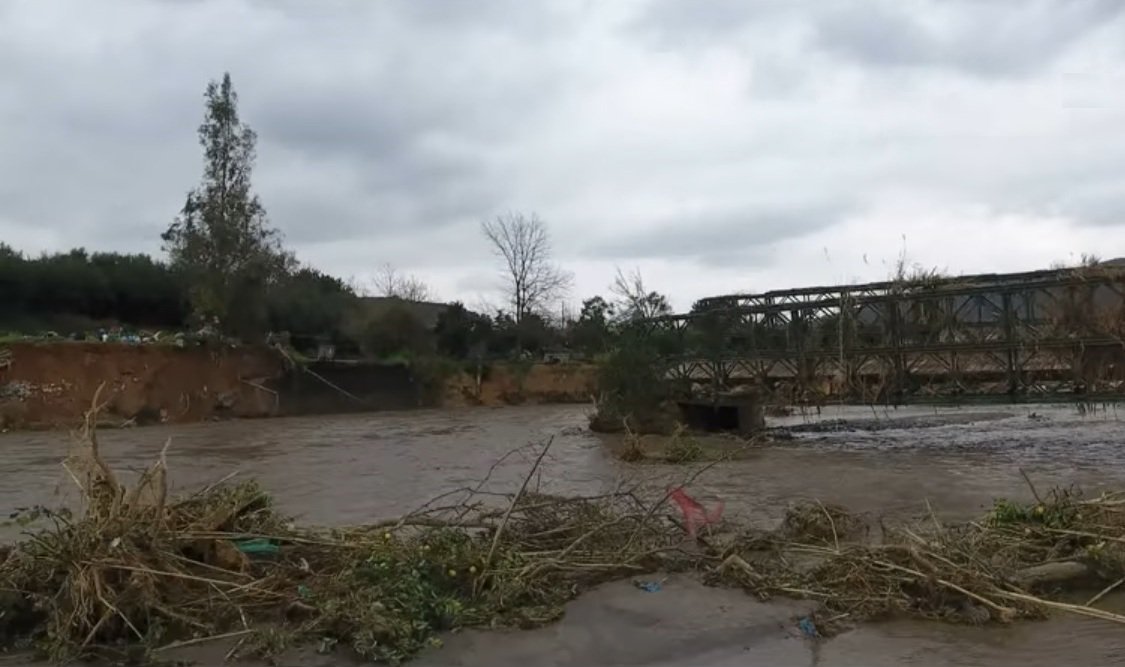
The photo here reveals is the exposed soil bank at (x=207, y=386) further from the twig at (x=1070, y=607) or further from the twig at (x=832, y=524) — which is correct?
the twig at (x=1070, y=607)

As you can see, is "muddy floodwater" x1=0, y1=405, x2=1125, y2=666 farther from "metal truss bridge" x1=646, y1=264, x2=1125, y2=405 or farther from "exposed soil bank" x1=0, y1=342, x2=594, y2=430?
"exposed soil bank" x1=0, y1=342, x2=594, y2=430

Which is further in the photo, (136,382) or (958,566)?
(136,382)

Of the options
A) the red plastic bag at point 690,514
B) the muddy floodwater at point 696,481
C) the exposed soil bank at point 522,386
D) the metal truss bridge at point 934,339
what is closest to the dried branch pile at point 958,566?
the muddy floodwater at point 696,481

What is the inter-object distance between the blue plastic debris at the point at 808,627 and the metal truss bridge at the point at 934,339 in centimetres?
1799

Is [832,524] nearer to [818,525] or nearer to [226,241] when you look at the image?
[818,525]

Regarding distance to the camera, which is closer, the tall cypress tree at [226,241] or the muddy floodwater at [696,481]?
the muddy floodwater at [696,481]

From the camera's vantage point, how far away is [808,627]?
7953 mm

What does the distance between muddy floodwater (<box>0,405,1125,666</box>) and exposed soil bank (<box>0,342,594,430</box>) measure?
10.1 ft

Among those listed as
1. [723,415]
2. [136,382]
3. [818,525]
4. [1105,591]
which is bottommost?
[1105,591]

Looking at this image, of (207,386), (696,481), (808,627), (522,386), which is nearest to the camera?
(808,627)

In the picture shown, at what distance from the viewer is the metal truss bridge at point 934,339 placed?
2341 centimetres

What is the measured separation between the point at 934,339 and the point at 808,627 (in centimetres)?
2028

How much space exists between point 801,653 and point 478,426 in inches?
1307

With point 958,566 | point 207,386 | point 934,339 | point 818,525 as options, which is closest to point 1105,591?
point 958,566
